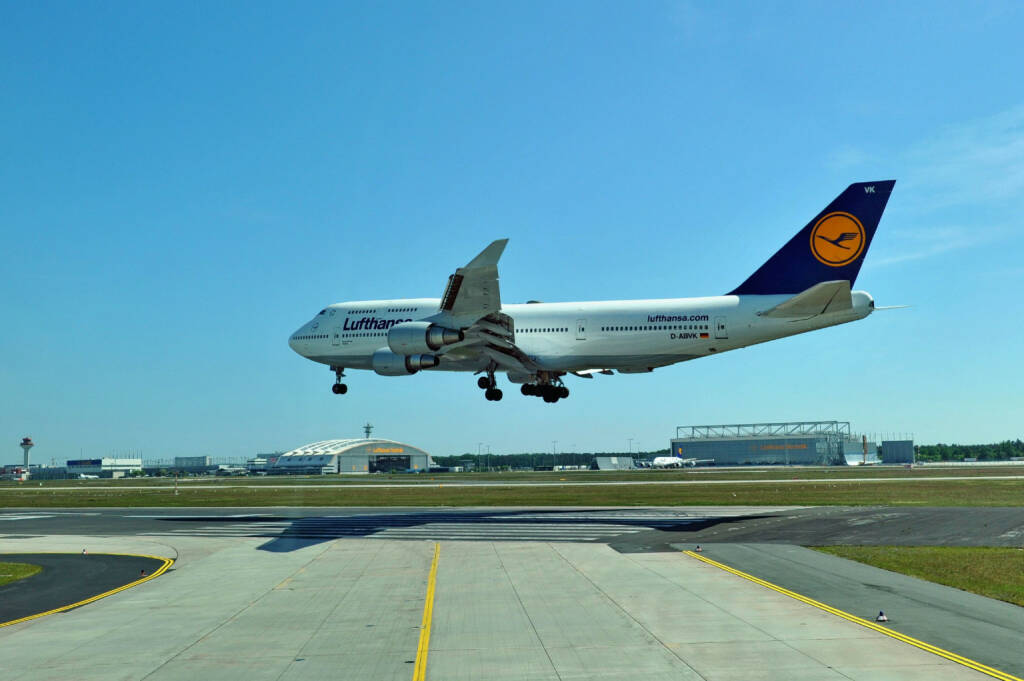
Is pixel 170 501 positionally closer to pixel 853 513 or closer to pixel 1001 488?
pixel 853 513

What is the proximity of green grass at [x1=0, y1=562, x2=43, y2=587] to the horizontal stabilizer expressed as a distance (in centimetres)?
3210

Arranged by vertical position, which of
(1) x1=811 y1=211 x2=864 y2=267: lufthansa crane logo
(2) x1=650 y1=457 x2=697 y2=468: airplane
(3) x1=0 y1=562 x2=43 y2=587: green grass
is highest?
(1) x1=811 y1=211 x2=864 y2=267: lufthansa crane logo

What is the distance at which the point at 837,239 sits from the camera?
41.7 m

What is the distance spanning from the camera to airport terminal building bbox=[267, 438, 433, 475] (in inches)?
5935

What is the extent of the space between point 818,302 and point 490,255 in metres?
15.5

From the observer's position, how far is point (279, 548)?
2812cm

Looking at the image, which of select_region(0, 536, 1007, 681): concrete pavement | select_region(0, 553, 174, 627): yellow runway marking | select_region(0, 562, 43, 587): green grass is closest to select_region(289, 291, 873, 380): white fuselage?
select_region(0, 553, 174, 627): yellow runway marking

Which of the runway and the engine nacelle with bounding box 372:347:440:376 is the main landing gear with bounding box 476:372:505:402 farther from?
the runway

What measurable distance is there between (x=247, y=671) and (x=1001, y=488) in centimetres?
5733

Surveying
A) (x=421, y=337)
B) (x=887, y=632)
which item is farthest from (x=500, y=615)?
(x=421, y=337)

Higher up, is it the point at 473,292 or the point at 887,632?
the point at 473,292

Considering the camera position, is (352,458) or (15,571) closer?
(15,571)

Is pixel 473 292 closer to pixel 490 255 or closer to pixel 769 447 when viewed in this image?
pixel 490 255

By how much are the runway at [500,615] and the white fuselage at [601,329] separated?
13.5 metres
